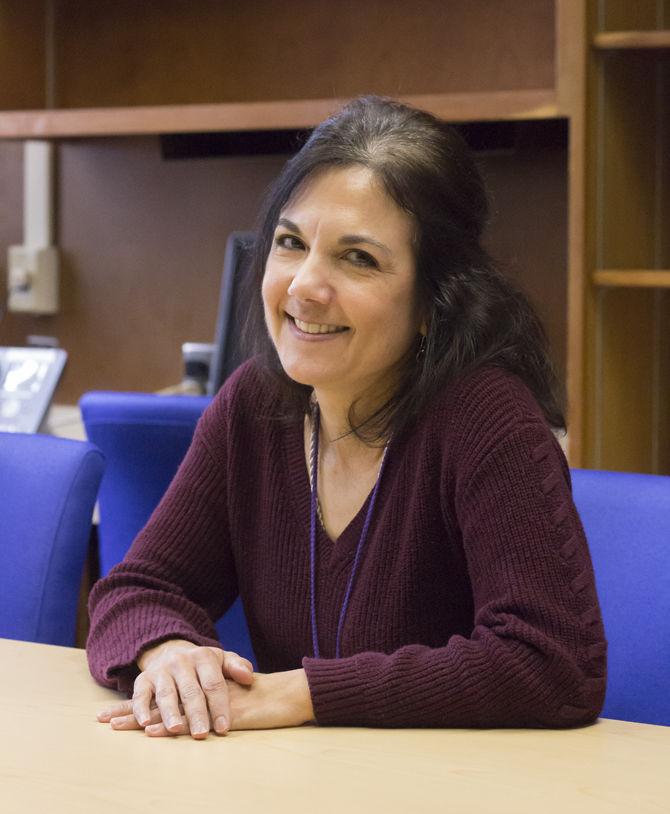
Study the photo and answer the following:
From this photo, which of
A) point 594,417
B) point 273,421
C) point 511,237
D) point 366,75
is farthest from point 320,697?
point 366,75

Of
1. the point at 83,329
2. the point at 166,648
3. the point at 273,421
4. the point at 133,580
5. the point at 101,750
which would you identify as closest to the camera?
the point at 101,750

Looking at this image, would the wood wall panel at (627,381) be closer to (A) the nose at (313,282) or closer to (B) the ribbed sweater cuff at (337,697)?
(A) the nose at (313,282)

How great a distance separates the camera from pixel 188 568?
1419 millimetres

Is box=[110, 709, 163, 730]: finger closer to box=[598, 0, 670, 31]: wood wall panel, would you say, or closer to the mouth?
the mouth

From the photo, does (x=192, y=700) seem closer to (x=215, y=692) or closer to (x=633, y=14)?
(x=215, y=692)

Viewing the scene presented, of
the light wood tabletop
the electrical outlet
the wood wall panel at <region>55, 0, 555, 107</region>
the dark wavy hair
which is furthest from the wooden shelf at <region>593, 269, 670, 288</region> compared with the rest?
the electrical outlet

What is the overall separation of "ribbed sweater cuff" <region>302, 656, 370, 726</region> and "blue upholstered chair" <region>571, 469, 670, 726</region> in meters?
0.35

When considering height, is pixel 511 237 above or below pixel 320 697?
above

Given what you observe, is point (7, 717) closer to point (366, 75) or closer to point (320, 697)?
point (320, 697)

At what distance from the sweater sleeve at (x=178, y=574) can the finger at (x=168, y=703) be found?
0.28 ft

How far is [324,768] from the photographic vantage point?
3.27ft

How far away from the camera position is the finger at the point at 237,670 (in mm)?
1160

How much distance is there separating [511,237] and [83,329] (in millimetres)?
1101

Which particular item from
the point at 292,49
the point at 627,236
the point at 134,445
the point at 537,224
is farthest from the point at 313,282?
the point at 292,49
